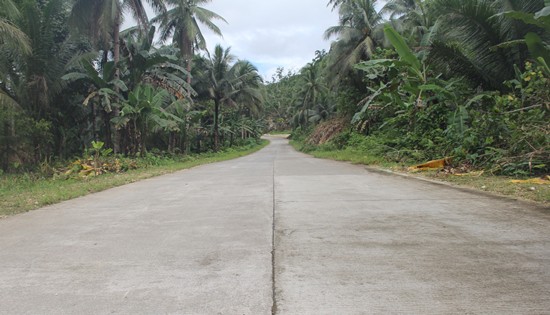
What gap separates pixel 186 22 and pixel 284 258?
22.4m

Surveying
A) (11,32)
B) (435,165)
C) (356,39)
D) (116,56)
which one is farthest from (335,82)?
(11,32)

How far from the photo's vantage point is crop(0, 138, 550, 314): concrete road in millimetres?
2684

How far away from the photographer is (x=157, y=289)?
9.66 ft

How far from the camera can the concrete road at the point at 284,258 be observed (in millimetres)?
2684

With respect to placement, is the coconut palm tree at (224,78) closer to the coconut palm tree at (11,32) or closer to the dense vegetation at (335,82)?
the dense vegetation at (335,82)

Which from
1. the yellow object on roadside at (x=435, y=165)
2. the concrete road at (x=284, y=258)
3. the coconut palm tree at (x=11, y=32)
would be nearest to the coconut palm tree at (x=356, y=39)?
the yellow object on roadside at (x=435, y=165)

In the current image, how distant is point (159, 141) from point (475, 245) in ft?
90.7

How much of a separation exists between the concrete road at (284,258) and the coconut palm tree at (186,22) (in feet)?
64.0

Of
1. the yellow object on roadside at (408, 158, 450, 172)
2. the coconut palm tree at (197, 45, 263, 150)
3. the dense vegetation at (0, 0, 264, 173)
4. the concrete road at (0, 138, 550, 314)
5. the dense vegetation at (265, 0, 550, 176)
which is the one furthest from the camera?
the coconut palm tree at (197, 45, 263, 150)

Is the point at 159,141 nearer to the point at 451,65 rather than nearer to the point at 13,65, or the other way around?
the point at 13,65

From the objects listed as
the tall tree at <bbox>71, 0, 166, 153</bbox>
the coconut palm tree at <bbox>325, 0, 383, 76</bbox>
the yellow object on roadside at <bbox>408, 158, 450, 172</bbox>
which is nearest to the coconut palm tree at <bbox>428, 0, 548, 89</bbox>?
the yellow object on roadside at <bbox>408, 158, 450, 172</bbox>

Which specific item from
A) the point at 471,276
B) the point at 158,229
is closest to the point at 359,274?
the point at 471,276

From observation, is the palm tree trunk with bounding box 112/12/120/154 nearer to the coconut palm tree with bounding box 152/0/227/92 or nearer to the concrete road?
the coconut palm tree with bounding box 152/0/227/92

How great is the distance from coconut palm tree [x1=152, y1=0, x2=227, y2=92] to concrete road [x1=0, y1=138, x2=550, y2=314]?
19.5 meters
